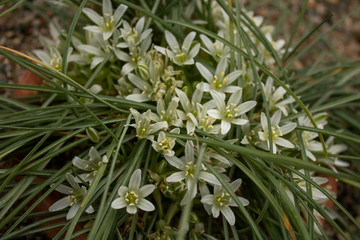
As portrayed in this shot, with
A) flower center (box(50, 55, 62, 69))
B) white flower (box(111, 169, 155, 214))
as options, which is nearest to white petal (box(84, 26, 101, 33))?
flower center (box(50, 55, 62, 69))

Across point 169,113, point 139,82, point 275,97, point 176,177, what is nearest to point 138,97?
point 139,82

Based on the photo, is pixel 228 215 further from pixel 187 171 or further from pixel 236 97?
pixel 236 97

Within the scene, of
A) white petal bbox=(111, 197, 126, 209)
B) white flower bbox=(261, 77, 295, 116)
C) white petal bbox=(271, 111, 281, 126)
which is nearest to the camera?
white petal bbox=(111, 197, 126, 209)

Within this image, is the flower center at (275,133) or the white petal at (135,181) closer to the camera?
the white petal at (135,181)

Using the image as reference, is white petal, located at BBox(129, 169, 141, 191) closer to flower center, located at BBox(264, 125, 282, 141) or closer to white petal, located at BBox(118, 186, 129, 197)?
white petal, located at BBox(118, 186, 129, 197)

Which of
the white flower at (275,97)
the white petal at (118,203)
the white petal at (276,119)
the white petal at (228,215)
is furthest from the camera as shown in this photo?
the white flower at (275,97)

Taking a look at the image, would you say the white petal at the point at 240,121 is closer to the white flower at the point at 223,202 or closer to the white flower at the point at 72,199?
the white flower at the point at 223,202

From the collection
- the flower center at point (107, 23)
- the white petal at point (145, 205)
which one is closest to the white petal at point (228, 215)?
the white petal at point (145, 205)
